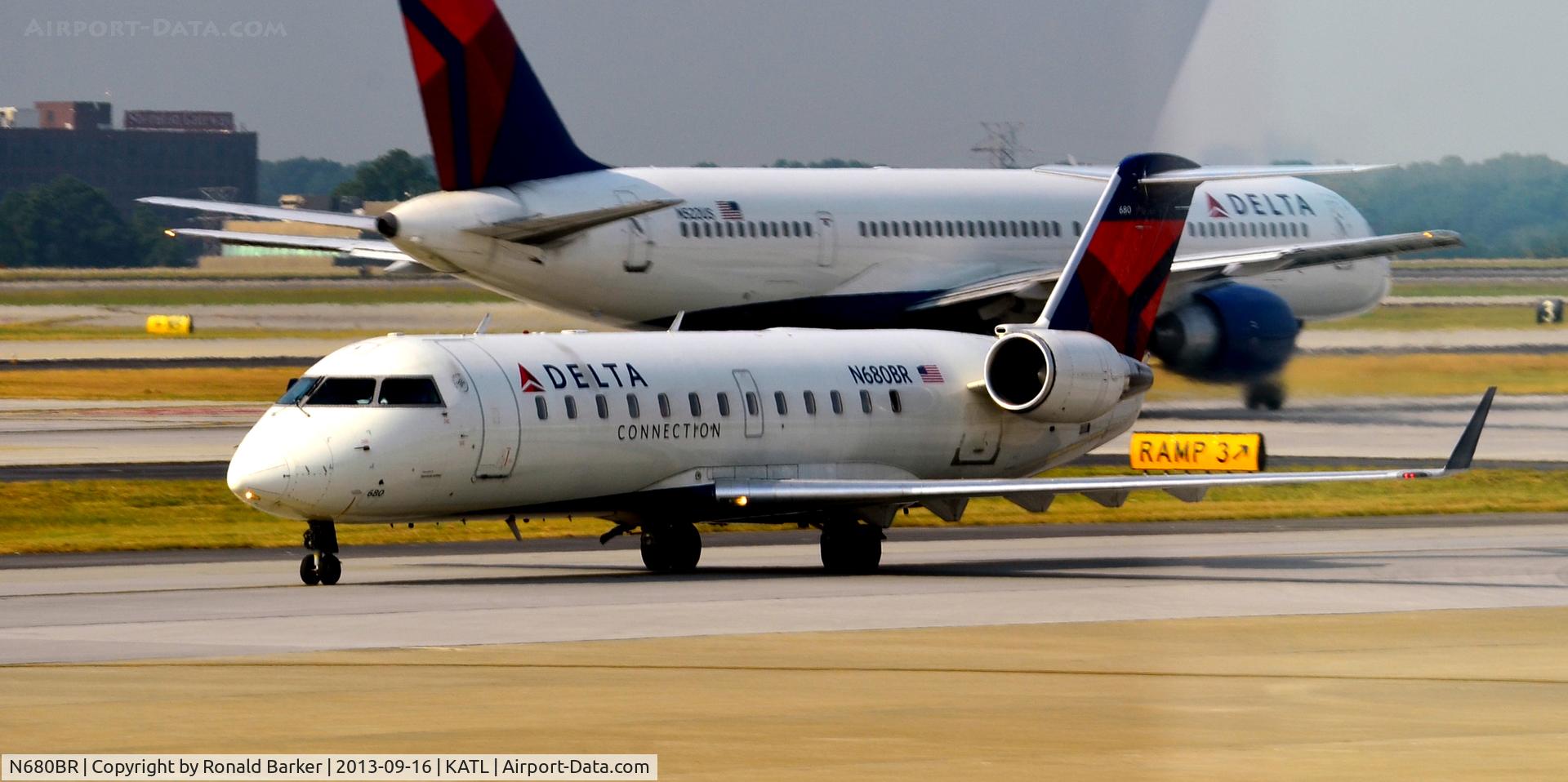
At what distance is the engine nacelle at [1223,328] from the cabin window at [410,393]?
70.2 ft

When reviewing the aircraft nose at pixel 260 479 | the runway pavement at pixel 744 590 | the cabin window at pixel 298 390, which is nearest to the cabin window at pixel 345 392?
the cabin window at pixel 298 390

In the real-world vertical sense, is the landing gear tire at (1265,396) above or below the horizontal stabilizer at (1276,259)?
below

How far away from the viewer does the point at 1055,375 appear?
34.8m

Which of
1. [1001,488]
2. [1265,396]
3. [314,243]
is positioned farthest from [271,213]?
[1001,488]

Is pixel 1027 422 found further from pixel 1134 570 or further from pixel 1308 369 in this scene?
pixel 1308 369

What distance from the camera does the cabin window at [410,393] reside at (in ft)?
97.9

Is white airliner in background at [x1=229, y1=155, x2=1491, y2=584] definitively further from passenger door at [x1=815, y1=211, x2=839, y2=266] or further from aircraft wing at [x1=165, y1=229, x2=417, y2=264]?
aircraft wing at [x1=165, y1=229, x2=417, y2=264]

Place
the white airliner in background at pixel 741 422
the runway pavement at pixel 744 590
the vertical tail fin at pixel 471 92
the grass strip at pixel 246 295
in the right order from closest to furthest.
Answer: the runway pavement at pixel 744 590
the white airliner in background at pixel 741 422
the vertical tail fin at pixel 471 92
the grass strip at pixel 246 295

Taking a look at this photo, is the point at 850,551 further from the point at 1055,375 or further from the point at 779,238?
the point at 779,238

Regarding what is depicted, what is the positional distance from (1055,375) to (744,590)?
7269 millimetres

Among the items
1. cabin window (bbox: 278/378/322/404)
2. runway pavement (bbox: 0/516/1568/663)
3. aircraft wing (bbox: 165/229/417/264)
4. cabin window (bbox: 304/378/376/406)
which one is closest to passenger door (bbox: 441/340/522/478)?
cabin window (bbox: 304/378/376/406)

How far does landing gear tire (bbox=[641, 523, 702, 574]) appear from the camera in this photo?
3275cm

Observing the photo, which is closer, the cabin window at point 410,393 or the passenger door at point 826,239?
the cabin window at point 410,393

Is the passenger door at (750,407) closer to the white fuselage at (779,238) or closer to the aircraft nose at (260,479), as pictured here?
the aircraft nose at (260,479)
